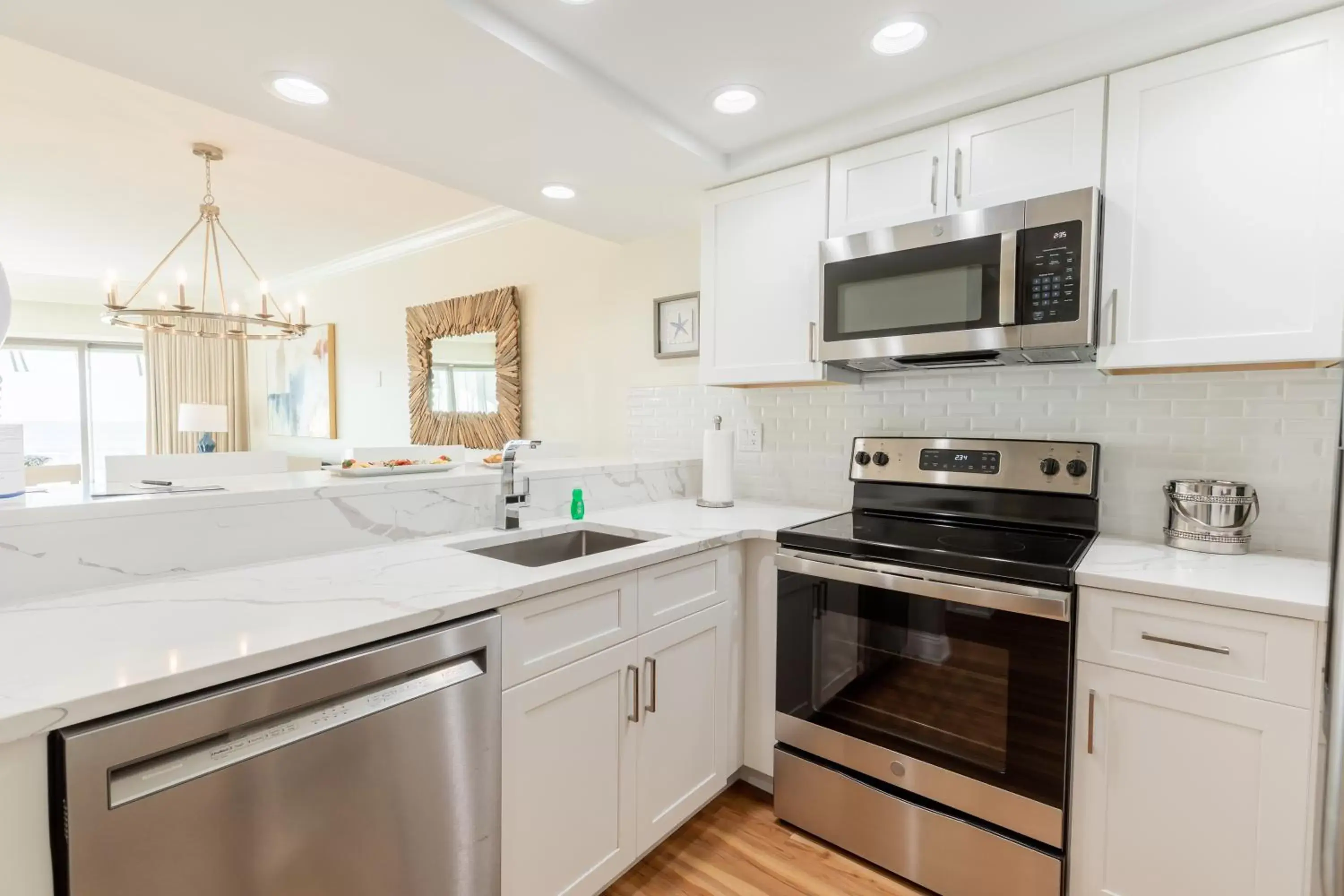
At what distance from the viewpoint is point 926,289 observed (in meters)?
1.82

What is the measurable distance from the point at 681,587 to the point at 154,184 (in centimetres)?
373

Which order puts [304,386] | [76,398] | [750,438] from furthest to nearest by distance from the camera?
[76,398]
[304,386]
[750,438]

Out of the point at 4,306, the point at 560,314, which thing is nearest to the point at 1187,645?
the point at 4,306

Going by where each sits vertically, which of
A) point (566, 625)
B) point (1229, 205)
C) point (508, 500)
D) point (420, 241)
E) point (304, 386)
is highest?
point (420, 241)

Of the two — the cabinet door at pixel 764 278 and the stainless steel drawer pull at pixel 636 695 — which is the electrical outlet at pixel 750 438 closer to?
the cabinet door at pixel 764 278

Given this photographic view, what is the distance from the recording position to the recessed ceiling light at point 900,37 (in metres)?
1.49

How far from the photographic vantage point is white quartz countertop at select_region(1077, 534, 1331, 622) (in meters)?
1.21

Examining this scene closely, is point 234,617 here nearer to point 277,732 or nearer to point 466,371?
point 277,732

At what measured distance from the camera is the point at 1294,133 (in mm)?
1395

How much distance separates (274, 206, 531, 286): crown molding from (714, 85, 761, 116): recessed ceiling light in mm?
1448

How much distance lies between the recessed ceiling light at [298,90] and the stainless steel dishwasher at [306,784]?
1.44 metres

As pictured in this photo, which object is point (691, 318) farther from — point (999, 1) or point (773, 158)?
point (999, 1)

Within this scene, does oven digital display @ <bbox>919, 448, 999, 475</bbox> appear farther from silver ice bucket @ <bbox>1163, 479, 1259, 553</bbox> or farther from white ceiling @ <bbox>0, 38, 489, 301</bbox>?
white ceiling @ <bbox>0, 38, 489, 301</bbox>

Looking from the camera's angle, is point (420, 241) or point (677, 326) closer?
point (677, 326)
